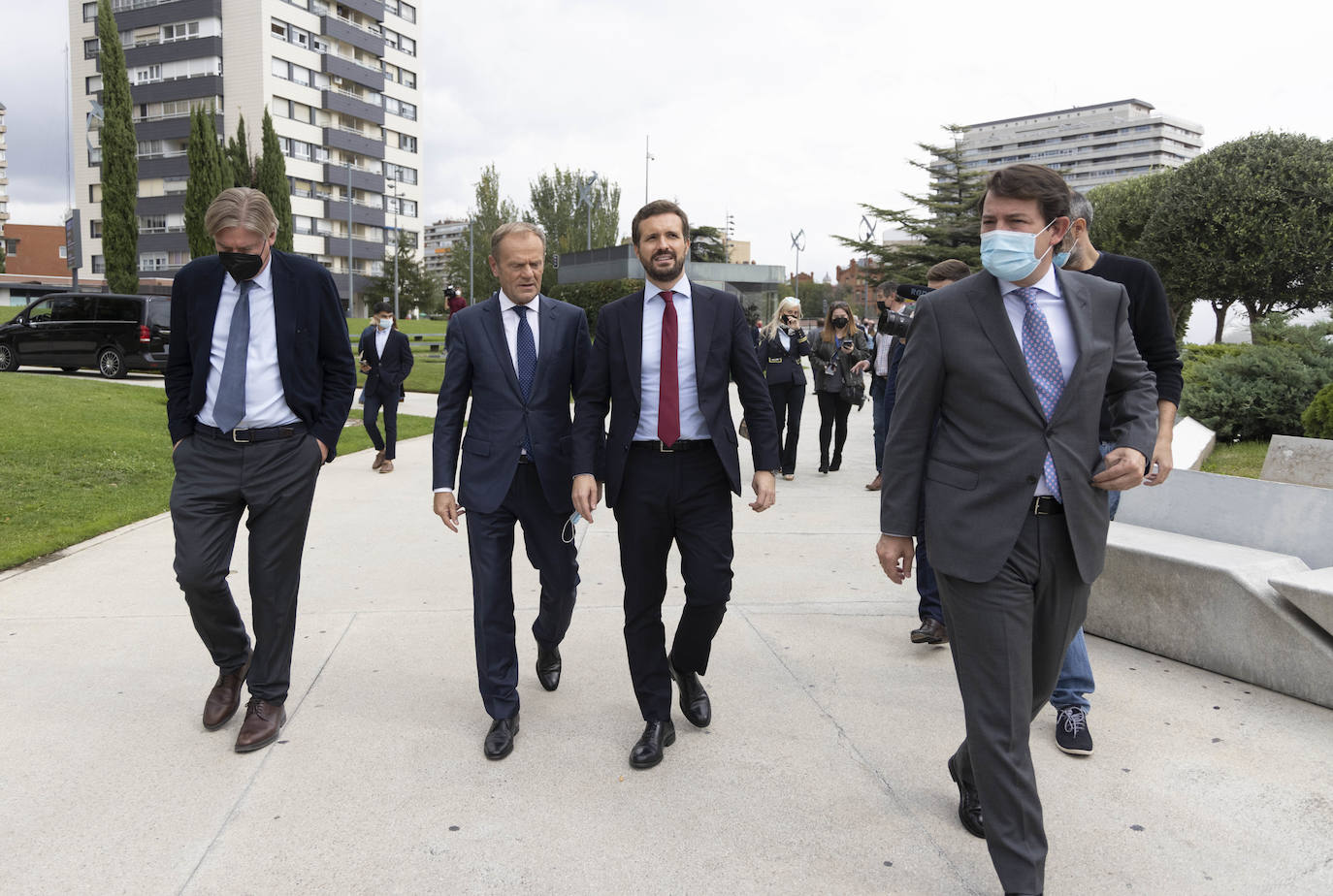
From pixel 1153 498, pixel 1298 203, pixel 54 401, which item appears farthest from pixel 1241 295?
pixel 54 401

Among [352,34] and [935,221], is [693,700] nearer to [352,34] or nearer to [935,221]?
[935,221]

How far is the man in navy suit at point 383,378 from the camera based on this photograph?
10547 mm

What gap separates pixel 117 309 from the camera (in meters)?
20.2

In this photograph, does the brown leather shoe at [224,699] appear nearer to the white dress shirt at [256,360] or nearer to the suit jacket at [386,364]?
the white dress shirt at [256,360]

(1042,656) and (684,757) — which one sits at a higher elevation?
(1042,656)

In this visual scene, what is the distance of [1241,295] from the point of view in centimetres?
3422

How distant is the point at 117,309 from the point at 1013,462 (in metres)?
22.1

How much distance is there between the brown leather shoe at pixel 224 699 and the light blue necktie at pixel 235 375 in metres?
1.06

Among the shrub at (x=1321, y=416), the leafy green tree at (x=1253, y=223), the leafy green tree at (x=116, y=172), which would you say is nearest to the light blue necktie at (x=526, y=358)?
the shrub at (x=1321, y=416)

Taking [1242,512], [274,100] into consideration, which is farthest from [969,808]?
[274,100]

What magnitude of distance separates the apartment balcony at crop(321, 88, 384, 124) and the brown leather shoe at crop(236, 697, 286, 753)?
238 feet

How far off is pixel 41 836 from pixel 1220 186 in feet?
122

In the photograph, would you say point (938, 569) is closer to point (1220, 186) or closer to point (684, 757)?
point (684, 757)

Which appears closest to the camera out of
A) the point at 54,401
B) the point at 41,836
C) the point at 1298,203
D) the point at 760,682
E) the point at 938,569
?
the point at 938,569
